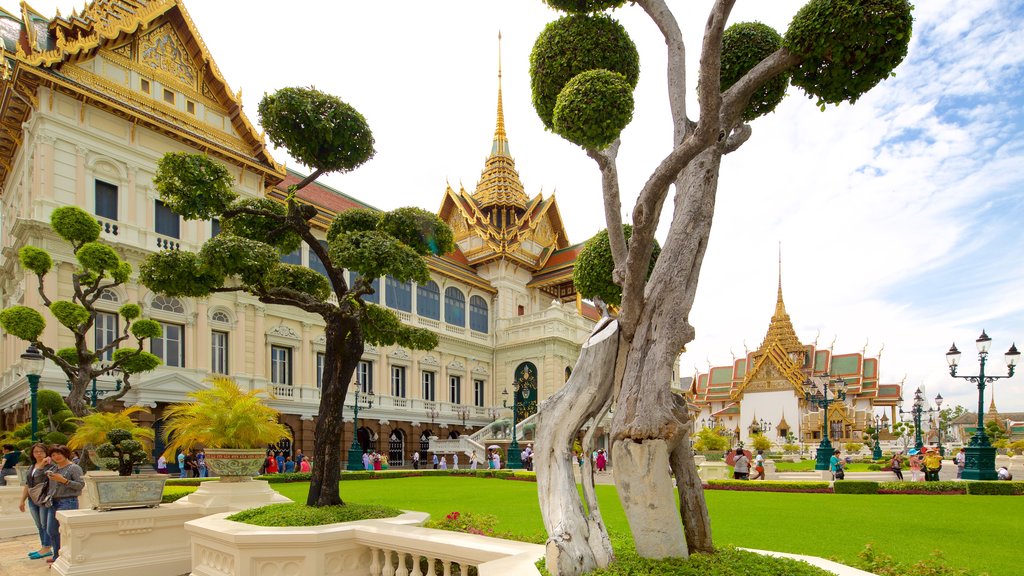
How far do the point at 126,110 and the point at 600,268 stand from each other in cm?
2162

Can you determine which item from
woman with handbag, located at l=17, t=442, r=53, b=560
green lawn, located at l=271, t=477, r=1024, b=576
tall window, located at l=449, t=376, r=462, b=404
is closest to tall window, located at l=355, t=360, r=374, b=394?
tall window, located at l=449, t=376, r=462, b=404

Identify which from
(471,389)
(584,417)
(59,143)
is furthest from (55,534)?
(471,389)

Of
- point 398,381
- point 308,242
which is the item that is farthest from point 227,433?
point 398,381

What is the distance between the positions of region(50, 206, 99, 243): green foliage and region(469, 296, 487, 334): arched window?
24.7m

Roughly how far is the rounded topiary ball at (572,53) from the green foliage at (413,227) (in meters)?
4.11

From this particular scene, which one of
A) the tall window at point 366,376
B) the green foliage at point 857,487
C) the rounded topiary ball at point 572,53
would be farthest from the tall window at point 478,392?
the rounded topiary ball at point 572,53

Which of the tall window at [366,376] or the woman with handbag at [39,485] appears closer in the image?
the woman with handbag at [39,485]

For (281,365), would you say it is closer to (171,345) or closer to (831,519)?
(171,345)

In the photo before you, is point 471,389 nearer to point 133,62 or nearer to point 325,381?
point 133,62

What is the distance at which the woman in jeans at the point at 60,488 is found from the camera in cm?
801

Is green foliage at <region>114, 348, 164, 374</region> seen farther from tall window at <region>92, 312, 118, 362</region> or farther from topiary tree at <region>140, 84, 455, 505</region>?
topiary tree at <region>140, 84, 455, 505</region>

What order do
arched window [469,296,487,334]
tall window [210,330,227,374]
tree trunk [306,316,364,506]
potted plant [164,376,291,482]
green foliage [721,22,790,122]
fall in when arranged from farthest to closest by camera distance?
arched window [469,296,487,334], tall window [210,330,227,374], potted plant [164,376,291,482], tree trunk [306,316,364,506], green foliage [721,22,790,122]

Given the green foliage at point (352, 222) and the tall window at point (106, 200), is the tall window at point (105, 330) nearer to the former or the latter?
the tall window at point (106, 200)

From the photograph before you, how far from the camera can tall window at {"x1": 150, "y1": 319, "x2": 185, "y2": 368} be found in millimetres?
21925
